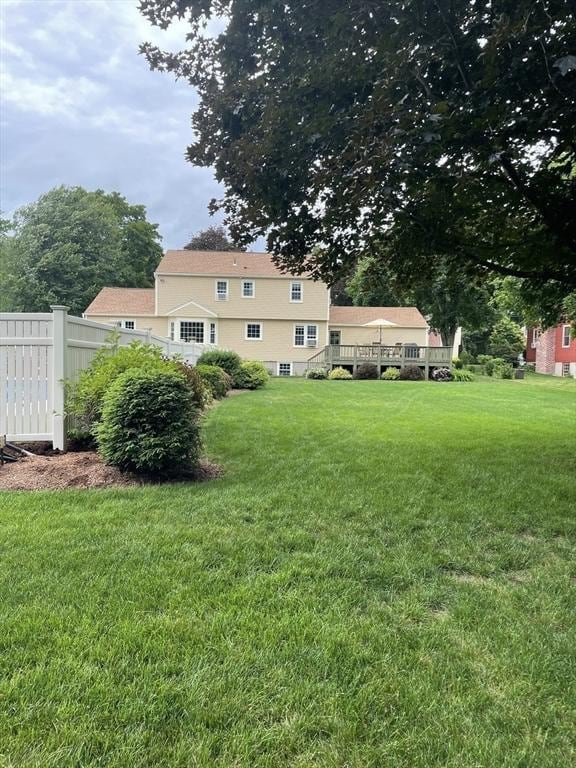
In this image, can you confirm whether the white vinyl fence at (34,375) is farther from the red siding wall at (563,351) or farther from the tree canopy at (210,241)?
the tree canopy at (210,241)

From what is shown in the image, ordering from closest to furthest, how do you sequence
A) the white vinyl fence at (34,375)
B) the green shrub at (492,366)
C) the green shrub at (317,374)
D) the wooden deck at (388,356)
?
the white vinyl fence at (34,375)
the green shrub at (317,374)
the wooden deck at (388,356)
the green shrub at (492,366)

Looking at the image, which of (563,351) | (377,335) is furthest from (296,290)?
(563,351)

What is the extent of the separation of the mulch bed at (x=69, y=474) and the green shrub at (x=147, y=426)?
0.15 meters

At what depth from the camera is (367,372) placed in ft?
80.6

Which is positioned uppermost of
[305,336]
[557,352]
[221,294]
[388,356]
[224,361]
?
[221,294]

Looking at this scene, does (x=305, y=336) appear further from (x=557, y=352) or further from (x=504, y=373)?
(x=557, y=352)

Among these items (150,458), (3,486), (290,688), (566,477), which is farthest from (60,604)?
(566,477)

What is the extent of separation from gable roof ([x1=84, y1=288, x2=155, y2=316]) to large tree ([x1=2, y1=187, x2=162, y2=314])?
6.00m

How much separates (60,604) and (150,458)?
2.26 meters

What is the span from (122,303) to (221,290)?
235 inches

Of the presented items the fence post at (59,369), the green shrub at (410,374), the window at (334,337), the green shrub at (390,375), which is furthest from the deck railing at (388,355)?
the fence post at (59,369)

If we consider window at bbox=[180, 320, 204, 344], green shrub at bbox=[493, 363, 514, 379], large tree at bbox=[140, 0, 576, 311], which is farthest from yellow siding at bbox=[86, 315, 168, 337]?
large tree at bbox=[140, 0, 576, 311]

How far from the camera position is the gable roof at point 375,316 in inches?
1185

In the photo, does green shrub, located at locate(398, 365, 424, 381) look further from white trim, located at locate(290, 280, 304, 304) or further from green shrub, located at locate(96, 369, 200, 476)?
green shrub, located at locate(96, 369, 200, 476)
